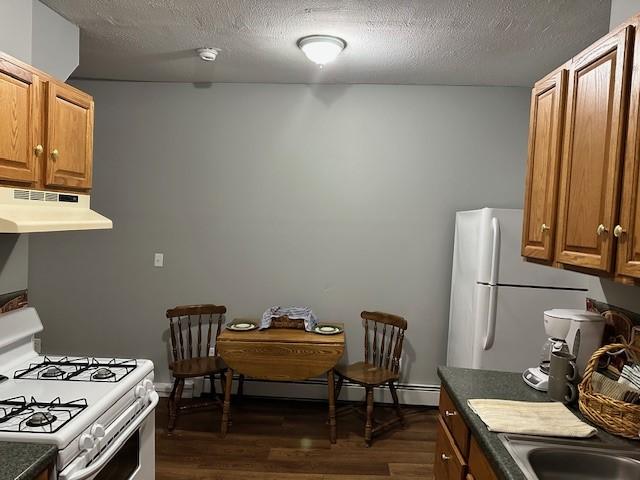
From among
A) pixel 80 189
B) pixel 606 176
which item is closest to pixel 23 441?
pixel 80 189

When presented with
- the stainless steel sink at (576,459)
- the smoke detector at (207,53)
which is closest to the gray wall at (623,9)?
the stainless steel sink at (576,459)

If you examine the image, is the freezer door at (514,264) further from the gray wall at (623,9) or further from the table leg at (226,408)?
the table leg at (226,408)

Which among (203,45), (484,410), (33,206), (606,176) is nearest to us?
(606,176)

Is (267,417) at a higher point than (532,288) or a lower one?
lower

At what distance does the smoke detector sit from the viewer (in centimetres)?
317

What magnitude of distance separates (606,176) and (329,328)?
8.09 feet

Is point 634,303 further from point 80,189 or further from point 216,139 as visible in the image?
point 216,139

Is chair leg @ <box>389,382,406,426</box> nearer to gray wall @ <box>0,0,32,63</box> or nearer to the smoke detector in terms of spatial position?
the smoke detector

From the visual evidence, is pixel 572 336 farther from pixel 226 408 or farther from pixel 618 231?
pixel 226 408

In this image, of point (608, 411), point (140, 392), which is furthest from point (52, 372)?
point (608, 411)

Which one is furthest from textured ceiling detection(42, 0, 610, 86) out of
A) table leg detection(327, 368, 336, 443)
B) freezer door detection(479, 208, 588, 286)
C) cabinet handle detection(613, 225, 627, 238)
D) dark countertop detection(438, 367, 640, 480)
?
table leg detection(327, 368, 336, 443)

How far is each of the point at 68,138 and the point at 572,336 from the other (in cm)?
232

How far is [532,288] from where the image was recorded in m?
3.13

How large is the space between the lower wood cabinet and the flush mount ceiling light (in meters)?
1.97
